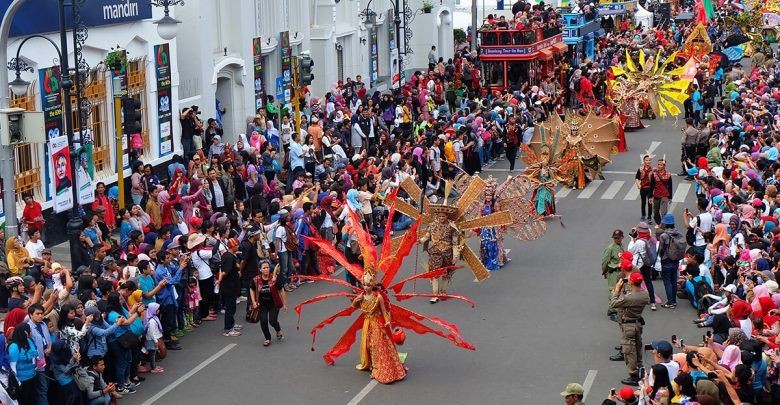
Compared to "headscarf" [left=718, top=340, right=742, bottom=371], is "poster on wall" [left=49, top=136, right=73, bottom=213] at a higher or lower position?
higher

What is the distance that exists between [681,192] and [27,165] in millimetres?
13735

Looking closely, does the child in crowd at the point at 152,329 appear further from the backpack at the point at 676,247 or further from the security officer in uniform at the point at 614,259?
the backpack at the point at 676,247

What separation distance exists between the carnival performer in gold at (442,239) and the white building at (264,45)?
37.8 feet

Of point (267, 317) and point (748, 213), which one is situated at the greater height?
point (748, 213)

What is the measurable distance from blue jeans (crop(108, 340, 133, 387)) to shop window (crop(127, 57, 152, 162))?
11.7 meters

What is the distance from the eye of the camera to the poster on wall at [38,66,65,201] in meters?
24.0

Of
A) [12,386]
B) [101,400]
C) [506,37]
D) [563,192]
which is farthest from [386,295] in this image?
[506,37]

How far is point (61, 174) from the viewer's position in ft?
70.8

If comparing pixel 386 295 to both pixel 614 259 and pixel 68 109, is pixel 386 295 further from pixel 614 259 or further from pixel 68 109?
pixel 68 109

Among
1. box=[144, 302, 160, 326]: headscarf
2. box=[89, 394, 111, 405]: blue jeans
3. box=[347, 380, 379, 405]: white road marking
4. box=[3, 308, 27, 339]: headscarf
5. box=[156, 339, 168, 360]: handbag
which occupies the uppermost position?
box=[3, 308, 27, 339]: headscarf

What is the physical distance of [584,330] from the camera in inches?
743

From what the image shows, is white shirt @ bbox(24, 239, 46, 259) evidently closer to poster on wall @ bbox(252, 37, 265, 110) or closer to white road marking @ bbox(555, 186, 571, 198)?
white road marking @ bbox(555, 186, 571, 198)

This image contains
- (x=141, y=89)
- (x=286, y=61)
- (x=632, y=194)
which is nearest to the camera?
(x=141, y=89)

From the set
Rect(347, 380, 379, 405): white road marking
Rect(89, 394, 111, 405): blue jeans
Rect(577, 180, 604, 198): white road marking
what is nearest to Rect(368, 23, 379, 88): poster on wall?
Rect(577, 180, 604, 198): white road marking
